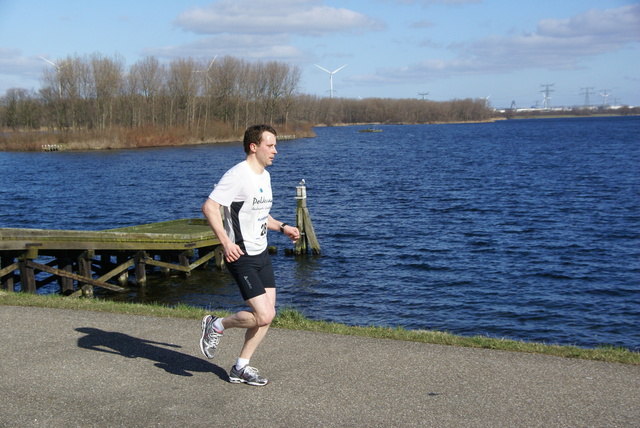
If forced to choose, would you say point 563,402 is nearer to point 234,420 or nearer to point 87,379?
point 234,420

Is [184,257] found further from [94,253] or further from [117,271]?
[94,253]

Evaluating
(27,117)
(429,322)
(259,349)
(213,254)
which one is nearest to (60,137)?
(27,117)

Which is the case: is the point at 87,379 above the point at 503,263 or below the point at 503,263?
above

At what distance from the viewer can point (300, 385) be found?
6.10m

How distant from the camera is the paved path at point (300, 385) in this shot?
5367 millimetres

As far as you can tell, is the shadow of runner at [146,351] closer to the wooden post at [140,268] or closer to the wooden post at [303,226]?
the wooden post at [140,268]

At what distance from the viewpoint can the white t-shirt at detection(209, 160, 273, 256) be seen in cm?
587

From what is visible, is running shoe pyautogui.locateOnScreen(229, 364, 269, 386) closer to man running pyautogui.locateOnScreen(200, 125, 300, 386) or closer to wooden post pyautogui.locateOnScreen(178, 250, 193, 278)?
man running pyautogui.locateOnScreen(200, 125, 300, 386)

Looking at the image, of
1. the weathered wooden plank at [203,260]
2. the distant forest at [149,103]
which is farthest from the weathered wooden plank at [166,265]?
the distant forest at [149,103]

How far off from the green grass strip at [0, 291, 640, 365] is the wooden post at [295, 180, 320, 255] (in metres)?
11.4

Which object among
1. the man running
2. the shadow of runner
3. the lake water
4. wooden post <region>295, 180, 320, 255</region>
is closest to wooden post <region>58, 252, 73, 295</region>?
the lake water

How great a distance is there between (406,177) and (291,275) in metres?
31.0

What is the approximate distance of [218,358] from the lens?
7051 millimetres

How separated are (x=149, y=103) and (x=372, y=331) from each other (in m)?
104
